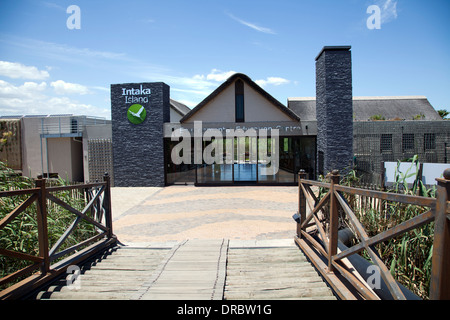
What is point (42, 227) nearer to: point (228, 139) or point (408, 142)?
point (228, 139)

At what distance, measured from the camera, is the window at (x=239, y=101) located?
15.6m

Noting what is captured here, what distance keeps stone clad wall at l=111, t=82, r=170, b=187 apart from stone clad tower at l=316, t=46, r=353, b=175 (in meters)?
8.27

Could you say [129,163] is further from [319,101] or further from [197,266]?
[197,266]

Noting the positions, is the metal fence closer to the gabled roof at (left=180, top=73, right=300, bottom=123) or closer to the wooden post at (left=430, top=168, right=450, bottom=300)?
the gabled roof at (left=180, top=73, right=300, bottom=123)

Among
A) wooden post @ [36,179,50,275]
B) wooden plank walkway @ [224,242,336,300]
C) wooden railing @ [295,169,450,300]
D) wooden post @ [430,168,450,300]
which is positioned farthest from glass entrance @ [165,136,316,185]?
wooden post @ [430,168,450,300]

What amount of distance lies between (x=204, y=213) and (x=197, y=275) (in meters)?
5.64

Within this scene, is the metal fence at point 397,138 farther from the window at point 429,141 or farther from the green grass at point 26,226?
the green grass at point 26,226

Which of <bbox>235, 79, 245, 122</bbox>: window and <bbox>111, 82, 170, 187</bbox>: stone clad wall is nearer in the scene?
<bbox>235, 79, 245, 122</bbox>: window

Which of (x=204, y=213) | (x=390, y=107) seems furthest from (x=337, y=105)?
(x=390, y=107)

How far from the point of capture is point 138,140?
1594 cm

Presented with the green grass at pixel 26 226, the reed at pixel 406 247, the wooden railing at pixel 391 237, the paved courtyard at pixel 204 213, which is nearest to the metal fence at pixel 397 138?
the paved courtyard at pixel 204 213

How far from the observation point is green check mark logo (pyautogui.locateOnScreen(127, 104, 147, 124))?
51.7 feet
